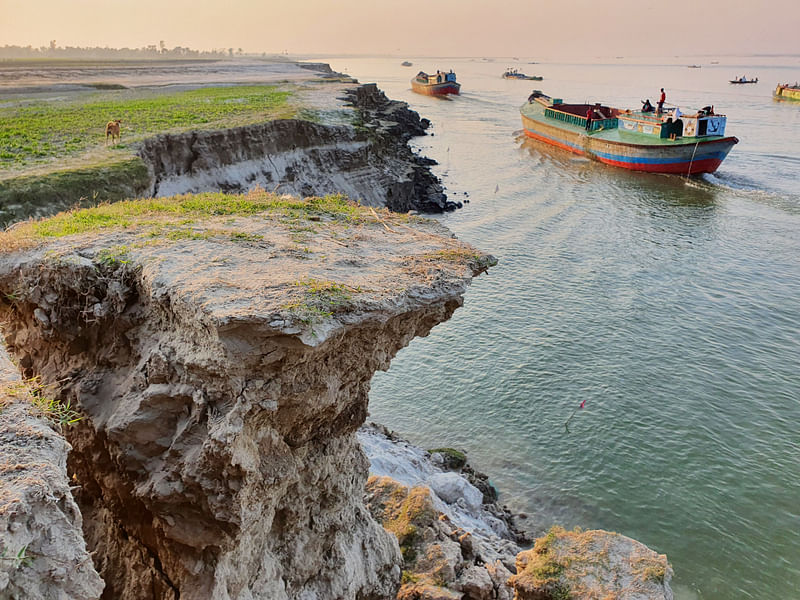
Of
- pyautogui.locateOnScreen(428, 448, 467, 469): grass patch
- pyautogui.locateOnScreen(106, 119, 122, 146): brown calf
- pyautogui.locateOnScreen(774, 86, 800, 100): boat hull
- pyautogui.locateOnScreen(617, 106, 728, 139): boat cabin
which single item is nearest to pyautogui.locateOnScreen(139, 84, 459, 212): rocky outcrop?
pyautogui.locateOnScreen(106, 119, 122, 146): brown calf

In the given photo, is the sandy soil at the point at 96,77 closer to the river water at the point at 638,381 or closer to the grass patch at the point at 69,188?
the grass patch at the point at 69,188

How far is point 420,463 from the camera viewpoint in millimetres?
17375

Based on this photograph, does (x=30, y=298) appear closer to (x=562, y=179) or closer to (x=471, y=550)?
(x=471, y=550)

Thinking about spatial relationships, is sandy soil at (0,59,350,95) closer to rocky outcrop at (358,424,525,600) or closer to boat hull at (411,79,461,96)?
boat hull at (411,79,461,96)

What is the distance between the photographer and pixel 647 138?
58469 mm

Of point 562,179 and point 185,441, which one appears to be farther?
point 562,179

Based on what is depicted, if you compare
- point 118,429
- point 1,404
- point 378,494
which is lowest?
point 378,494

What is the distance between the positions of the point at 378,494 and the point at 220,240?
24.7 ft

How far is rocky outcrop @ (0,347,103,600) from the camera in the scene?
4738mm

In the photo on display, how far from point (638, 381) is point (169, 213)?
60.7 ft

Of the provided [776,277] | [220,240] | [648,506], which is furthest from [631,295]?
[220,240]

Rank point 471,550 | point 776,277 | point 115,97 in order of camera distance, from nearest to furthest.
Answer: point 471,550 → point 776,277 → point 115,97

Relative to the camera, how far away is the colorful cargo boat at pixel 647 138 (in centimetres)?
5438

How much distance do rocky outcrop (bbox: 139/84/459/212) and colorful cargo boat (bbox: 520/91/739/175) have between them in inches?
→ 921
